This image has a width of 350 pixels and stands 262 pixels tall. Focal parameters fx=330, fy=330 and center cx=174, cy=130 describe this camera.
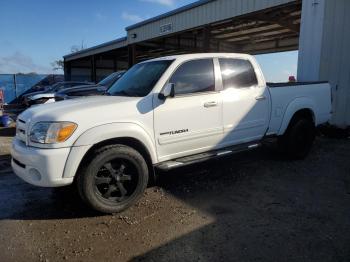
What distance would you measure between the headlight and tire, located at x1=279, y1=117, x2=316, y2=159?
3.91 metres

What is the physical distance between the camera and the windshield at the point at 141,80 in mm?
4402

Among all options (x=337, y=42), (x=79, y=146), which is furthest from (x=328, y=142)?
(x=79, y=146)

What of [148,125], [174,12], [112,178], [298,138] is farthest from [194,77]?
[174,12]

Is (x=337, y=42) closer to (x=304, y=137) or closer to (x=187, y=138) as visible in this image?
(x=304, y=137)

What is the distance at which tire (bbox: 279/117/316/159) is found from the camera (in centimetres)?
594

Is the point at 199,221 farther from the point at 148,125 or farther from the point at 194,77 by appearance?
the point at 194,77

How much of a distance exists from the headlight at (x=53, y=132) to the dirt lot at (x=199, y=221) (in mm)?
710

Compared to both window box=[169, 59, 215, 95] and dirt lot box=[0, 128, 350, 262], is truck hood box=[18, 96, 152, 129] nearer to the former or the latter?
window box=[169, 59, 215, 95]

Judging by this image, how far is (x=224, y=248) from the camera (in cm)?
318

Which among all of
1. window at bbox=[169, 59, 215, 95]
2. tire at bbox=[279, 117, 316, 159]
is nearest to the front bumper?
window at bbox=[169, 59, 215, 95]

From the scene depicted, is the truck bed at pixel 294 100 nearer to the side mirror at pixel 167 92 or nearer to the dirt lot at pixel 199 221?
the dirt lot at pixel 199 221

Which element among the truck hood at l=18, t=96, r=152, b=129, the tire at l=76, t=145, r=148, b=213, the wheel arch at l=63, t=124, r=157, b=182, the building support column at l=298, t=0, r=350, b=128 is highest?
the building support column at l=298, t=0, r=350, b=128

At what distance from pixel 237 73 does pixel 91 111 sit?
96.6 inches

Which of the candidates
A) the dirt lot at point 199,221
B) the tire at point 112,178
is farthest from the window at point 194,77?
the dirt lot at point 199,221
